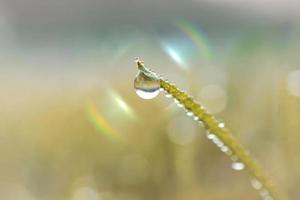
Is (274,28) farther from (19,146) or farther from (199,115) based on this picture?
(199,115)

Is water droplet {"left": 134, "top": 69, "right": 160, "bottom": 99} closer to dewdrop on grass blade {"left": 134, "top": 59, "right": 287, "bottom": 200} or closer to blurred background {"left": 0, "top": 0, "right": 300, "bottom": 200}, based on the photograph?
dewdrop on grass blade {"left": 134, "top": 59, "right": 287, "bottom": 200}

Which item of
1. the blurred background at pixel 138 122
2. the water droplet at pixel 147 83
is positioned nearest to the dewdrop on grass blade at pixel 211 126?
the water droplet at pixel 147 83

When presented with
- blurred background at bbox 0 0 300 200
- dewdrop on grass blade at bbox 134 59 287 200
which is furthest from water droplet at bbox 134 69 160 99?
blurred background at bbox 0 0 300 200

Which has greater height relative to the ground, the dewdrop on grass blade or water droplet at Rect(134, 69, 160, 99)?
water droplet at Rect(134, 69, 160, 99)

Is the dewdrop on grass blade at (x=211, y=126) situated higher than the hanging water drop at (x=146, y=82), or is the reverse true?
the hanging water drop at (x=146, y=82)

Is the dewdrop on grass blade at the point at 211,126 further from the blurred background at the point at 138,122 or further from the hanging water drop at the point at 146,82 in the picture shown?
the blurred background at the point at 138,122

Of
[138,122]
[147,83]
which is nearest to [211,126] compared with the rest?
[147,83]

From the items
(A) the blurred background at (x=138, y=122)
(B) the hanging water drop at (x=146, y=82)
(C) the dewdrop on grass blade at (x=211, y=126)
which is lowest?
(C) the dewdrop on grass blade at (x=211, y=126)

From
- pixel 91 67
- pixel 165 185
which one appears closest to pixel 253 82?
pixel 165 185
